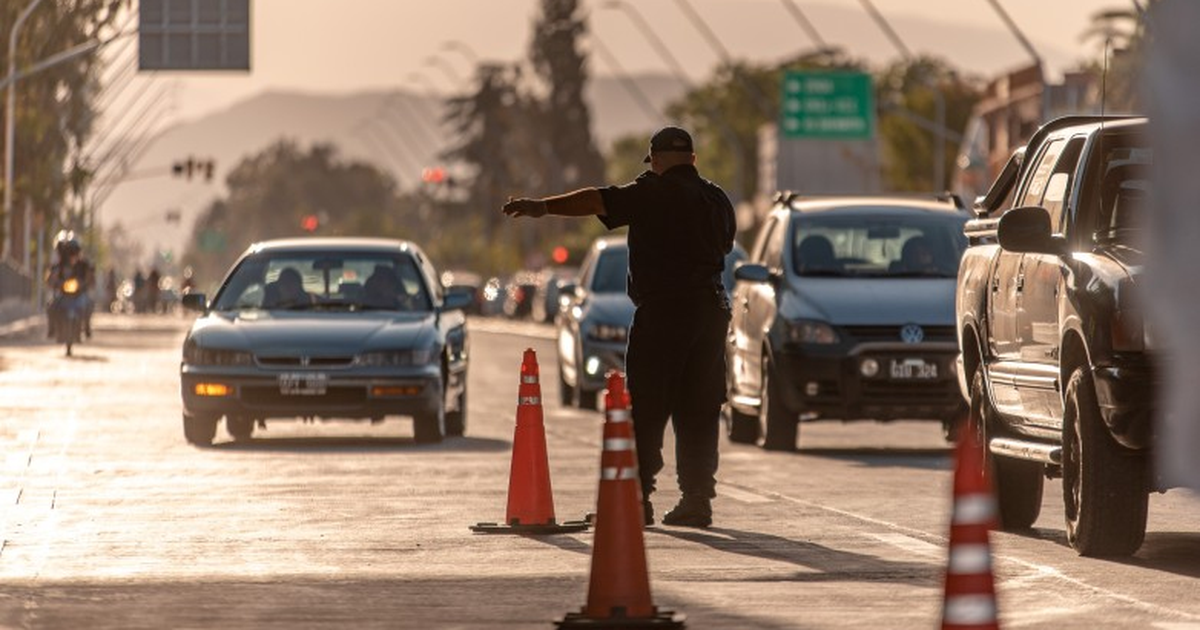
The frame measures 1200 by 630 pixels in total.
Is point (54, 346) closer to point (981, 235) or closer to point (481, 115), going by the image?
point (981, 235)

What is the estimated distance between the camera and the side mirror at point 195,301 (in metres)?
24.7

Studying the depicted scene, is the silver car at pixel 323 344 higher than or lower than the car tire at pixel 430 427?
higher

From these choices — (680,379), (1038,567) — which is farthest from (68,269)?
(1038,567)

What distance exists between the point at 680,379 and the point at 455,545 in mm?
1868

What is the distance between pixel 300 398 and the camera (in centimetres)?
2380

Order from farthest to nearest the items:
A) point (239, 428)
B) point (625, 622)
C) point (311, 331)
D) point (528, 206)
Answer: point (239, 428) < point (311, 331) < point (528, 206) < point (625, 622)

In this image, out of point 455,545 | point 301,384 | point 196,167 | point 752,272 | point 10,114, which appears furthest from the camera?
point 196,167

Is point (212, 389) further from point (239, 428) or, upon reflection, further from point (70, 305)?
point (70, 305)

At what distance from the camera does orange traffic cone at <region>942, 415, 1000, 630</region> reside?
832cm

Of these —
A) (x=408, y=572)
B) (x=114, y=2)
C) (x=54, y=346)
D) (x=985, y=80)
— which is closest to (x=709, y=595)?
(x=408, y=572)

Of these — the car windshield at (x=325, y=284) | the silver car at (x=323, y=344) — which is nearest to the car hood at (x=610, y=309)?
the silver car at (x=323, y=344)

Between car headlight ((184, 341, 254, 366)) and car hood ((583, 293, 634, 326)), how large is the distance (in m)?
6.93

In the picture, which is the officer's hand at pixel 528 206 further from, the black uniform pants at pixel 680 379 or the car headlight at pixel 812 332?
the car headlight at pixel 812 332

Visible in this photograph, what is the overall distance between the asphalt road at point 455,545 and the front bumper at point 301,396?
1.00 ft
